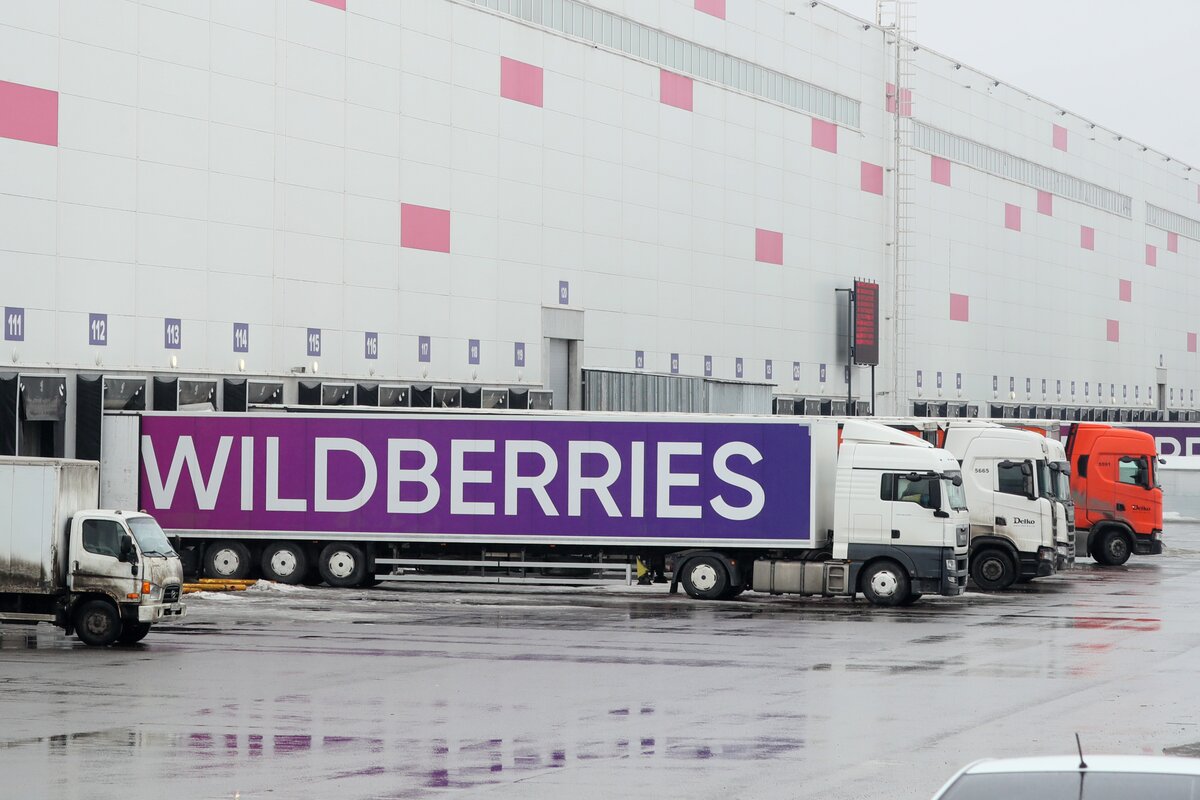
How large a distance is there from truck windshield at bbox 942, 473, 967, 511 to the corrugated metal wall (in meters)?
22.8

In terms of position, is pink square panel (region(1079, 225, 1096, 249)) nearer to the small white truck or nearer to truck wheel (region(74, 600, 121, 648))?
the small white truck

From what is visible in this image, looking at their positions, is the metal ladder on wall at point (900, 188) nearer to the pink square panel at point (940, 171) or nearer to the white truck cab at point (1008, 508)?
the pink square panel at point (940, 171)

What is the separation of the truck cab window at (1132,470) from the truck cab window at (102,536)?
27.7 meters

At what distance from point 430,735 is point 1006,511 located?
858 inches

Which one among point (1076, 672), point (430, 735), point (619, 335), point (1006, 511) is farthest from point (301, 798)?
point (619, 335)

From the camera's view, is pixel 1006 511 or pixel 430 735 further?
pixel 1006 511

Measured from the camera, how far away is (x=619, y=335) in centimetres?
5512

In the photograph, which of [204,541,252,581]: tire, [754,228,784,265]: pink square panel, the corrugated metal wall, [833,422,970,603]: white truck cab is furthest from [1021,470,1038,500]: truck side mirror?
[754,228,784,265]: pink square panel

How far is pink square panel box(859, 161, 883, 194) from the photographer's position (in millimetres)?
71375

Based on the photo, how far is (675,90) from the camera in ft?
192

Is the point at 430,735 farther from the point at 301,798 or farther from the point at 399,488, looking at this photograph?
the point at 399,488

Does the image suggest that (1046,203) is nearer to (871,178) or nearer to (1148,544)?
(871,178)

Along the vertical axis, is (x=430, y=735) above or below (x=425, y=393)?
A: below

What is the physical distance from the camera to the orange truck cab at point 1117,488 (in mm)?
43000
